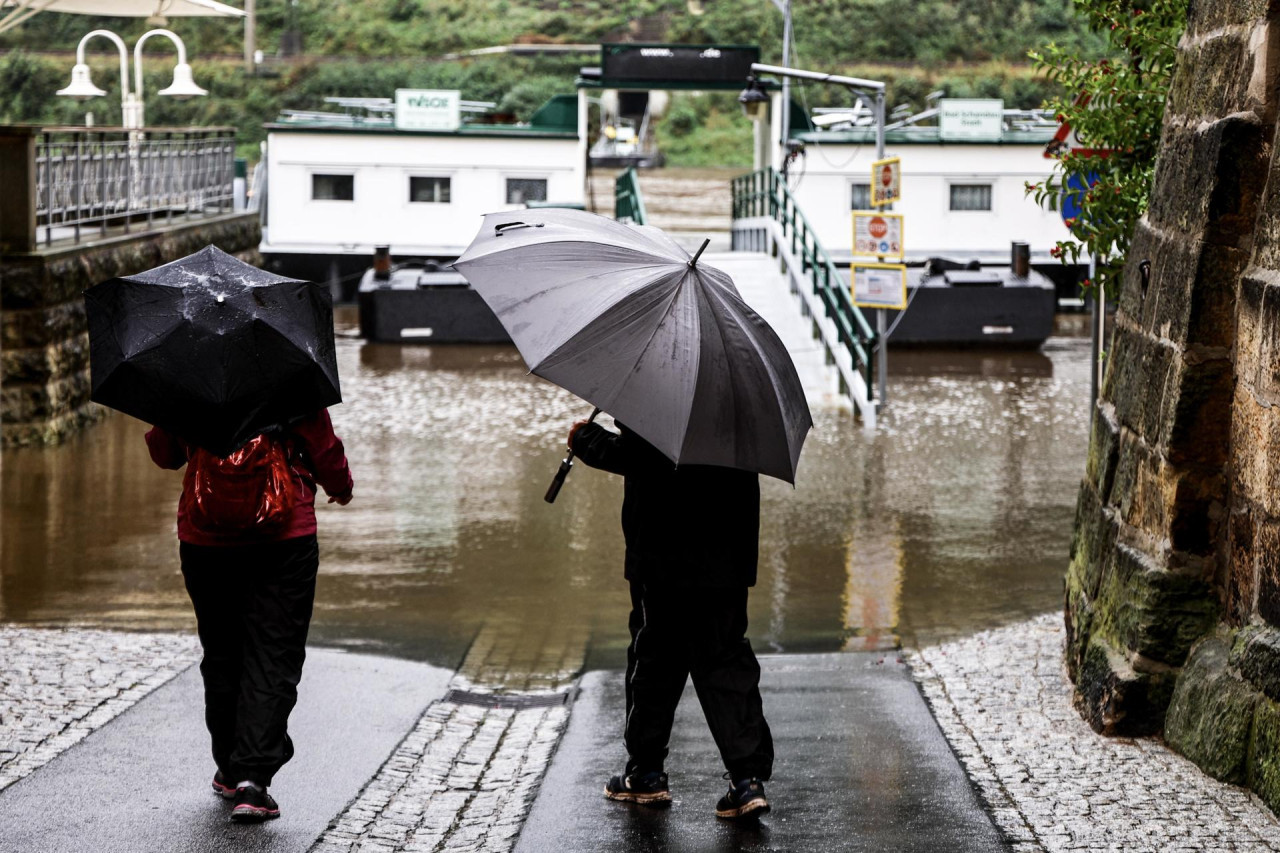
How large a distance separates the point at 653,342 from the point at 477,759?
7.27ft

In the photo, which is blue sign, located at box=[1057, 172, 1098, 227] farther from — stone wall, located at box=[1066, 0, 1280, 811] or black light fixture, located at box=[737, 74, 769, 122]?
black light fixture, located at box=[737, 74, 769, 122]

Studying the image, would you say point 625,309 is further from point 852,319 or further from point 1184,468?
point 852,319

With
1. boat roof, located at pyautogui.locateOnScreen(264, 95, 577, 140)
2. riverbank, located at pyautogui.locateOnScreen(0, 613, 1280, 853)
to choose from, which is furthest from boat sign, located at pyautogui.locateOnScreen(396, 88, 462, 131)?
riverbank, located at pyautogui.locateOnScreen(0, 613, 1280, 853)

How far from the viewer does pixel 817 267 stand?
66.2ft

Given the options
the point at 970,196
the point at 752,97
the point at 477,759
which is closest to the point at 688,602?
the point at 477,759

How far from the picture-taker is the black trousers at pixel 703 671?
5098 millimetres

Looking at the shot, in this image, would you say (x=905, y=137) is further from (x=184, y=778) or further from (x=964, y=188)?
(x=184, y=778)

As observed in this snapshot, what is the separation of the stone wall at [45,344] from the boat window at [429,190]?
14644 millimetres

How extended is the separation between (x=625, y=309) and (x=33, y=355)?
A: 10533 mm

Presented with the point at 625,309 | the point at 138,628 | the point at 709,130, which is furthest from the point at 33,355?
the point at 709,130

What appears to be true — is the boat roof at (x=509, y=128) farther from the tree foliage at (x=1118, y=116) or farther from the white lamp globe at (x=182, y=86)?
the tree foliage at (x=1118, y=116)

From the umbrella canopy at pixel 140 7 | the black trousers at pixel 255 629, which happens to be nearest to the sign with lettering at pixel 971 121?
the umbrella canopy at pixel 140 7

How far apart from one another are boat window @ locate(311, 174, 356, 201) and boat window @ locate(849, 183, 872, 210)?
905cm

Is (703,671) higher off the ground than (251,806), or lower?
higher
